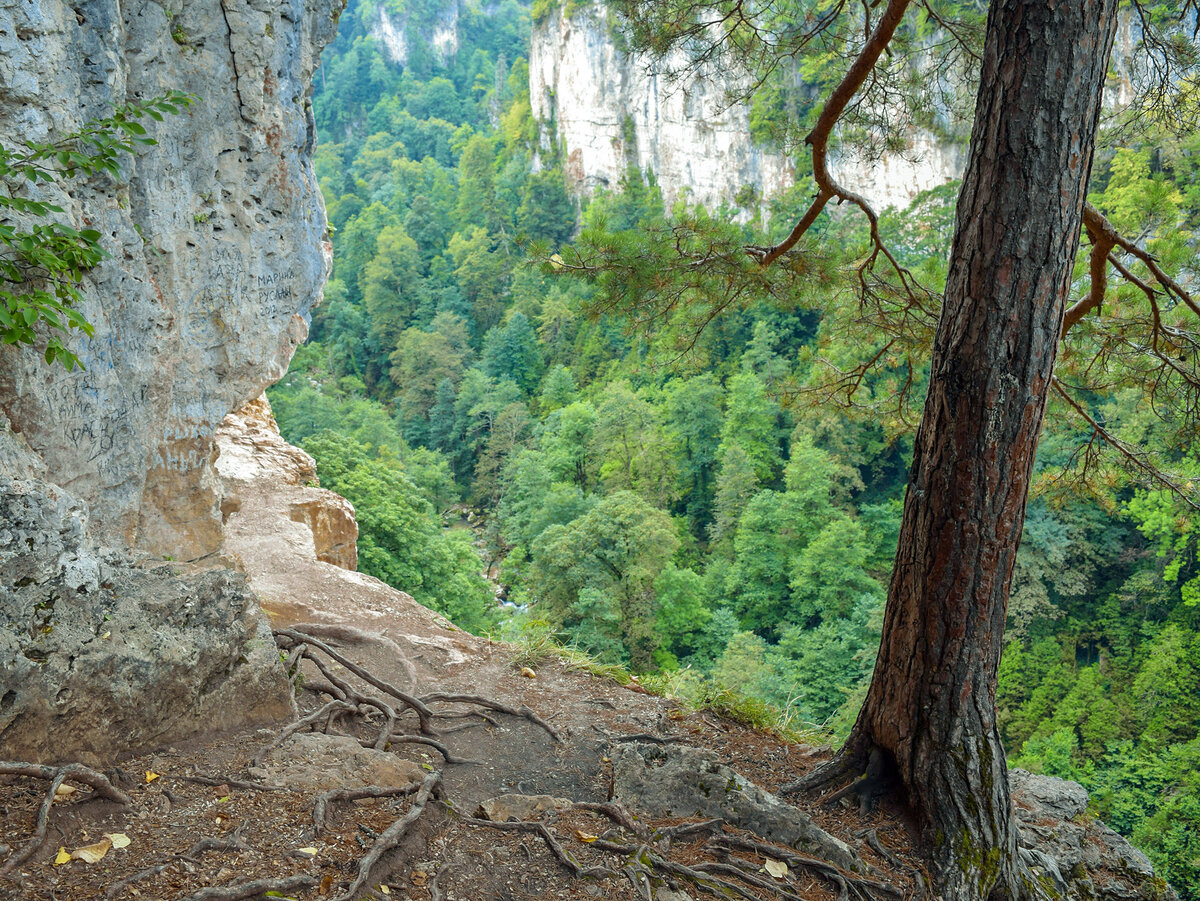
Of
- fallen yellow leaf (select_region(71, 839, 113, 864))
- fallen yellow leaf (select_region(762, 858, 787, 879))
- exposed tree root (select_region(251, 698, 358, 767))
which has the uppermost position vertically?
fallen yellow leaf (select_region(71, 839, 113, 864))

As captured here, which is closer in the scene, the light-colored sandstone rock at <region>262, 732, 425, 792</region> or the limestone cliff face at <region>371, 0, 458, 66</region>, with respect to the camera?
the light-colored sandstone rock at <region>262, 732, 425, 792</region>

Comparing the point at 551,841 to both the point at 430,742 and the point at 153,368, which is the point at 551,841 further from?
the point at 153,368

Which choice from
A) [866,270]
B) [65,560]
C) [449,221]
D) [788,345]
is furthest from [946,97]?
[449,221]

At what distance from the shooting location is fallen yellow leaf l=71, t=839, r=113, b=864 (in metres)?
2.02

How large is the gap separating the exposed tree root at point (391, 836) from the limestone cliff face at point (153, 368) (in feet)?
2.77

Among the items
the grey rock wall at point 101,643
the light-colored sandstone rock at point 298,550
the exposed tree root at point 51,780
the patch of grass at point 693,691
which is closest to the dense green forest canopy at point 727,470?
the patch of grass at point 693,691

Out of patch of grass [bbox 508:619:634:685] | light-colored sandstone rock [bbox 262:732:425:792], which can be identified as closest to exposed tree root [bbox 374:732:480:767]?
light-colored sandstone rock [bbox 262:732:425:792]

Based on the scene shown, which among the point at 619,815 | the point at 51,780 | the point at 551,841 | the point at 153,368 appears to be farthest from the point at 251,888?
the point at 153,368

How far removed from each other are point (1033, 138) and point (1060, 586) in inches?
950

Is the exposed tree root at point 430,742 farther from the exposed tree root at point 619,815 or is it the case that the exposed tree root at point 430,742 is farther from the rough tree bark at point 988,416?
the rough tree bark at point 988,416

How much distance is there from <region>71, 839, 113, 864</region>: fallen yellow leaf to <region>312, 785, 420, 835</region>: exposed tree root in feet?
1.83

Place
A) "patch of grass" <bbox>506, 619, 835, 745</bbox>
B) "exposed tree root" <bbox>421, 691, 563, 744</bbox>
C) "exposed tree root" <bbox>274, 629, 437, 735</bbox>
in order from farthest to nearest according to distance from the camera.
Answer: "patch of grass" <bbox>506, 619, 835, 745</bbox>
"exposed tree root" <bbox>421, 691, 563, 744</bbox>
"exposed tree root" <bbox>274, 629, 437, 735</bbox>

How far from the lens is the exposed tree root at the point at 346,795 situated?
7.93 ft

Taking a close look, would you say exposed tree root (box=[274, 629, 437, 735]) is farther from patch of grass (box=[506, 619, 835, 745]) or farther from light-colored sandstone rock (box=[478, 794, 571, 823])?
patch of grass (box=[506, 619, 835, 745])
